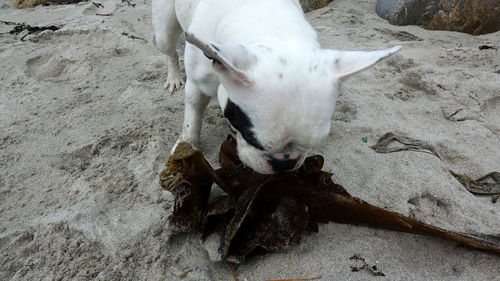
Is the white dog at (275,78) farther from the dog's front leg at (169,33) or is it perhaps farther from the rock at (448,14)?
the rock at (448,14)

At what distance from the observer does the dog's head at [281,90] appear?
1.46m

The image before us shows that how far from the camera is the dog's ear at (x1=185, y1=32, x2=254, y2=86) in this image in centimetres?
138

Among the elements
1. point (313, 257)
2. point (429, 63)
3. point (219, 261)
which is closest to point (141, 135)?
point (219, 261)

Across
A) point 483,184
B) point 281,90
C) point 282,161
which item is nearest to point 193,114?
point 282,161

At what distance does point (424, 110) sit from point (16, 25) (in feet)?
18.4

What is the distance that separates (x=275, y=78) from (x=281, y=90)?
0.23ft

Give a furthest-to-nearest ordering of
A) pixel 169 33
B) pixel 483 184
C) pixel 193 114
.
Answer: pixel 169 33
pixel 193 114
pixel 483 184

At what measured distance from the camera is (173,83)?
3.52m

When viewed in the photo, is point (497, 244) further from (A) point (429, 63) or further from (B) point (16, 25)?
(B) point (16, 25)

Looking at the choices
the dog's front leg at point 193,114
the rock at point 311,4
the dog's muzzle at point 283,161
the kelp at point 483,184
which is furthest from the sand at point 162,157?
the rock at point 311,4

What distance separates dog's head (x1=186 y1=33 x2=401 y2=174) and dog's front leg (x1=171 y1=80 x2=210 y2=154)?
0.89 metres

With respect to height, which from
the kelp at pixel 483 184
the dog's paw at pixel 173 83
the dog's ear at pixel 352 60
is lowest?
the dog's paw at pixel 173 83

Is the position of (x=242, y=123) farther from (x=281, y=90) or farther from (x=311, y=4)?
(x=311, y=4)

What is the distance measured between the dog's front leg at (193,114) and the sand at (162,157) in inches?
6.2
